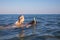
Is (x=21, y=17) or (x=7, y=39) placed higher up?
(x=21, y=17)

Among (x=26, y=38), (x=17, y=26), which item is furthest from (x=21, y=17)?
(x=26, y=38)

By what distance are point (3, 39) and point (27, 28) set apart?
186 inches

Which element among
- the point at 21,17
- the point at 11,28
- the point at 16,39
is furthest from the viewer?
the point at 11,28

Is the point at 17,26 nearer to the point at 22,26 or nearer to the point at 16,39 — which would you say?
the point at 22,26

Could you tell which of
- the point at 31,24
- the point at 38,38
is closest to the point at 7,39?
the point at 38,38

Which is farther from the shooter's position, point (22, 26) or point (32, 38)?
point (22, 26)

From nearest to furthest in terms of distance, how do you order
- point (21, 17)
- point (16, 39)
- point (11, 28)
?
point (16, 39) → point (21, 17) → point (11, 28)

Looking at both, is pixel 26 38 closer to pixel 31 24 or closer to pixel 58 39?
pixel 58 39

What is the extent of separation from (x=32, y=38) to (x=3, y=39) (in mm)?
2019

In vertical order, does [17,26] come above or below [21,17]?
below

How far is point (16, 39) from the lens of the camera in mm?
9602

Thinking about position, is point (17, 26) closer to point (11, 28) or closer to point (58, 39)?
point (11, 28)

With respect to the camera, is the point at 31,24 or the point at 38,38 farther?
the point at 31,24

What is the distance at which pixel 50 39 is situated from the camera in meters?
9.73
